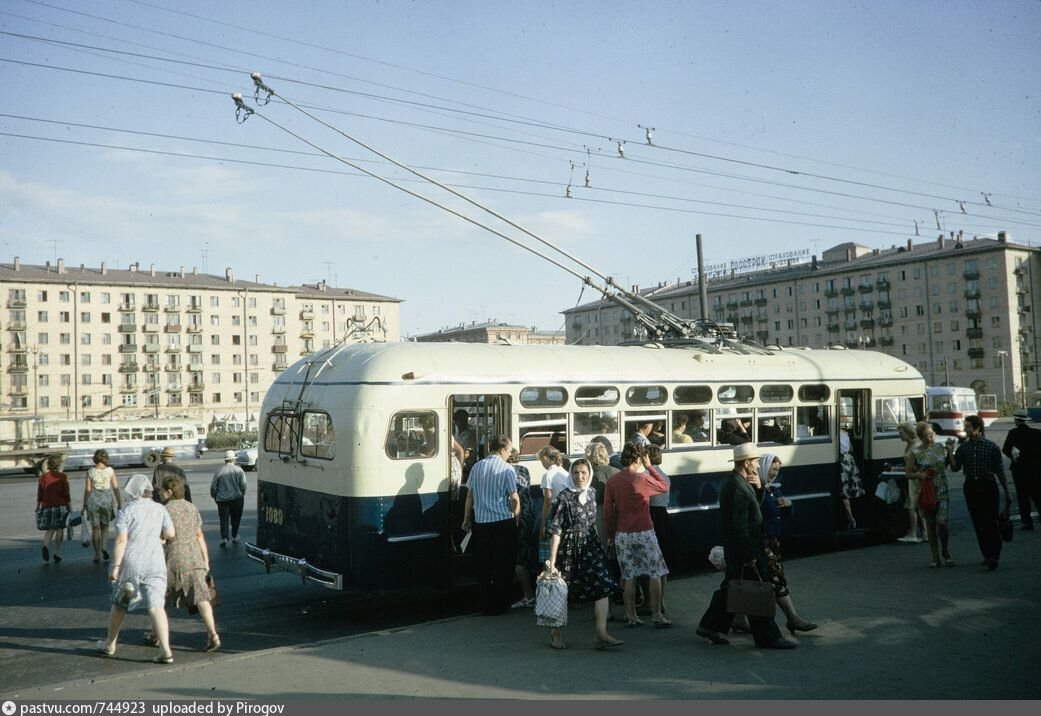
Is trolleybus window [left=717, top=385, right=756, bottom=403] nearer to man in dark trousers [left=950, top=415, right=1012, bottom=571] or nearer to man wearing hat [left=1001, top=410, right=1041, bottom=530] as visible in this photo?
man in dark trousers [left=950, top=415, right=1012, bottom=571]

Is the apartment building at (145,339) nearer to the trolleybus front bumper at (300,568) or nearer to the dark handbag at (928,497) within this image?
the trolleybus front bumper at (300,568)

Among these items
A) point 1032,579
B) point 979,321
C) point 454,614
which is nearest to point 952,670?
point 1032,579

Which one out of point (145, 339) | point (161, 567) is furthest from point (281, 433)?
point (145, 339)

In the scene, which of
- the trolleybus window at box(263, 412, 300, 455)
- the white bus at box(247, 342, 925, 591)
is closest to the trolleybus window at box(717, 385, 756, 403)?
the white bus at box(247, 342, 925, 591)

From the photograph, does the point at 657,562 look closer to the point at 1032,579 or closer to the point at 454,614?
the point at 454,614

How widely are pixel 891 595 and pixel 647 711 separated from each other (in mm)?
4534

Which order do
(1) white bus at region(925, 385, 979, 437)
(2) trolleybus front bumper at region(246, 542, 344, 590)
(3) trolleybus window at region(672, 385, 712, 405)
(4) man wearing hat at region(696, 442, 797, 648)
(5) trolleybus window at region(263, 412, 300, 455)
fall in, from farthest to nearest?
(1) white bus at region(925, 385, 979, 437) → (3) trolleybus window at region(672, 385, 712, 405) → (5) trolleybus window at region(263, 412, 300, 455) → (2) trolleybus front bumper at region(246, 542, 344, 590) → (4) man wearing hat at region(696, 442, 797, 648)

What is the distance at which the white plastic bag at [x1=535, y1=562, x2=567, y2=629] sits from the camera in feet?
24.0

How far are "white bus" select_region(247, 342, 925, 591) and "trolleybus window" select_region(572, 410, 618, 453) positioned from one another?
2 cm

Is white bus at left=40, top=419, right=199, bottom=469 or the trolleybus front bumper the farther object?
white bus at left=40, top=419, right=199, bottom=469

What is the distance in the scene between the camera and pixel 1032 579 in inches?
375

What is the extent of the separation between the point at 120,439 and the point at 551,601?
171 ft

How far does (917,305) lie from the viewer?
10100cm

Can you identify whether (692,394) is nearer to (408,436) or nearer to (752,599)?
(408,436)
